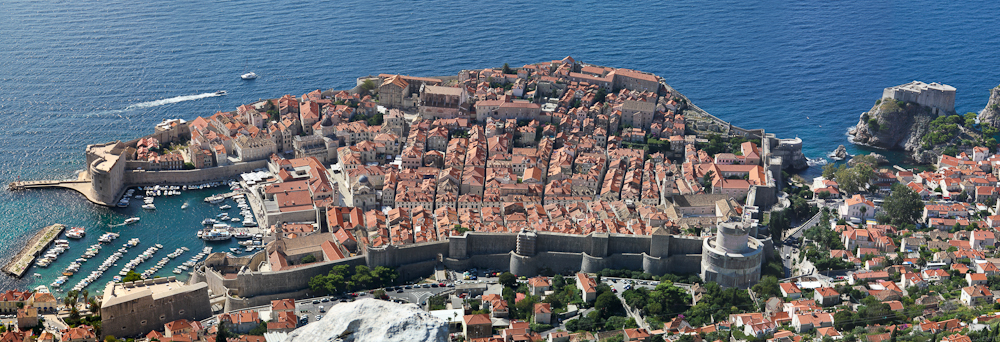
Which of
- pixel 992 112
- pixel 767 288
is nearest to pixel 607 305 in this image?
pixel 767 288

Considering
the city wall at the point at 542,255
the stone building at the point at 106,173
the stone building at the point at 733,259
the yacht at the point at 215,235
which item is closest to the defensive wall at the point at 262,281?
the city wall at the point at 542,255

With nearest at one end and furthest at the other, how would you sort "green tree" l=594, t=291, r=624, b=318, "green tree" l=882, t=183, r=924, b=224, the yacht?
"green tree" l=594, t=291, r=624, b=318 → the yacht → "green tree" l=882, t=183, r=924, b=224

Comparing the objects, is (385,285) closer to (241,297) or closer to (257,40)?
(241,297)

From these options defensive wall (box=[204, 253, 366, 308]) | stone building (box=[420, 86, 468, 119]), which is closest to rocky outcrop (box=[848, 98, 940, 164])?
stone building (box=[420, 86, 468, 119])

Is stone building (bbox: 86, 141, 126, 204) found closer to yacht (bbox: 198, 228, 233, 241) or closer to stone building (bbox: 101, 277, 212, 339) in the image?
yacht (bbox: 198, 228, 233, 241)

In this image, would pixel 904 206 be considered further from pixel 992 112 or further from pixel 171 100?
pixel 171 100

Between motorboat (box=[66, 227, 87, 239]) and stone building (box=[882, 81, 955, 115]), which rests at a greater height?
stone building (box=[882, 81, 955, 115])

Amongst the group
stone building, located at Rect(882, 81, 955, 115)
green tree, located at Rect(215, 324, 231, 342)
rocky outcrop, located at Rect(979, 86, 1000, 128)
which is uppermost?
stone building, located at Rect(882, 81, 955, 115)
